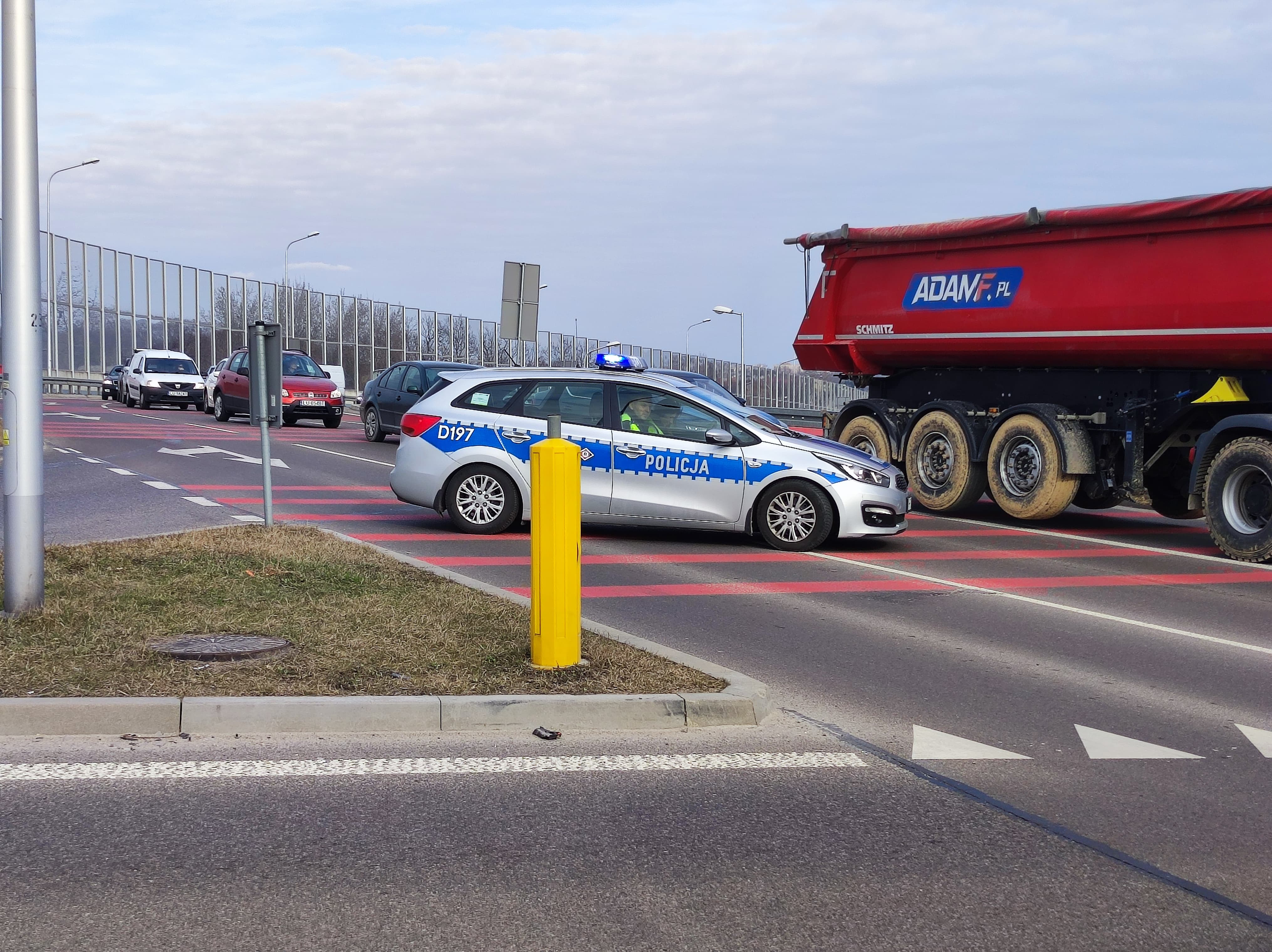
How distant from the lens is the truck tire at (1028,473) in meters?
15.4

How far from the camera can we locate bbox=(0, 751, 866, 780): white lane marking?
5.47m

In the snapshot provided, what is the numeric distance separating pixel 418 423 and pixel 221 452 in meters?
11.6

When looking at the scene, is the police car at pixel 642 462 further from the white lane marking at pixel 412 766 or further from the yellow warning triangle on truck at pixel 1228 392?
the white lane marking at pixel 412 766

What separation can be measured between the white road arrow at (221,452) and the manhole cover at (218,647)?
46.5ft

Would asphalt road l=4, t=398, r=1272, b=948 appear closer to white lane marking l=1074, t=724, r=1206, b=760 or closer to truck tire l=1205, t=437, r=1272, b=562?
white lane marking l=1074, t=724, r=1206, b=760

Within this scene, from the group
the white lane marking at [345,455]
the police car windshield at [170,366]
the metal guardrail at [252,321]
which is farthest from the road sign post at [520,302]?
the police car windshield at [170,366]

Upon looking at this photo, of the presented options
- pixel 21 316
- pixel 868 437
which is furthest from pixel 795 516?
pixel 21 316

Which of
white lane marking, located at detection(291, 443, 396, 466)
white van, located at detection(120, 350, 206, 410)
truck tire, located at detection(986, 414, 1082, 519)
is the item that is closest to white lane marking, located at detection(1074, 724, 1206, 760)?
truck tire, located at detection(986, 414, 1082, 519)

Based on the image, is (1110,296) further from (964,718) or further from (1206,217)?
(964,718)

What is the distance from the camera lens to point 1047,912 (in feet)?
13.9

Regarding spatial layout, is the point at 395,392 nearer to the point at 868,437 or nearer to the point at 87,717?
the point at 868,437

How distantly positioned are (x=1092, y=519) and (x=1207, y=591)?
627 cm

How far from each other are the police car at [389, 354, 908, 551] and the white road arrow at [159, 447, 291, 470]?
27.6 ft

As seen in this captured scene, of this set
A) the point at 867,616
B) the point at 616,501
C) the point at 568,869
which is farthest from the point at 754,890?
the point at 616,501
